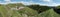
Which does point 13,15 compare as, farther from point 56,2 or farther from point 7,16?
point 56,2

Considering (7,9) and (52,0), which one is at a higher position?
(7,9)

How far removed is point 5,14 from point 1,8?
1.4 inches

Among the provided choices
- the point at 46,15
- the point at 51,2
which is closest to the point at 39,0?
the point at 51,2

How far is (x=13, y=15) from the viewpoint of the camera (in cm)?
73

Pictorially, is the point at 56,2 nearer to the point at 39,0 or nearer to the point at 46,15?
the point at 39,0

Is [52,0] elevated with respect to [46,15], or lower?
lower

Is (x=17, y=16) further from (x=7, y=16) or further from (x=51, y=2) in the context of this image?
(x=51, y=2)

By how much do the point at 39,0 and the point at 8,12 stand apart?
63.5 inches

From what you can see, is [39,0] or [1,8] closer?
[1,8]

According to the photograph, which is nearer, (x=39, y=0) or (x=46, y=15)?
(x=46, y=15)

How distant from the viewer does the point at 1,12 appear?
705 mm

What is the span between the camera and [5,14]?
713mm

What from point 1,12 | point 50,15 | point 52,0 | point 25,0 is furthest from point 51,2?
point 1,12

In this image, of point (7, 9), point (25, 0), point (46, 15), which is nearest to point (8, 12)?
point (7, 9)
